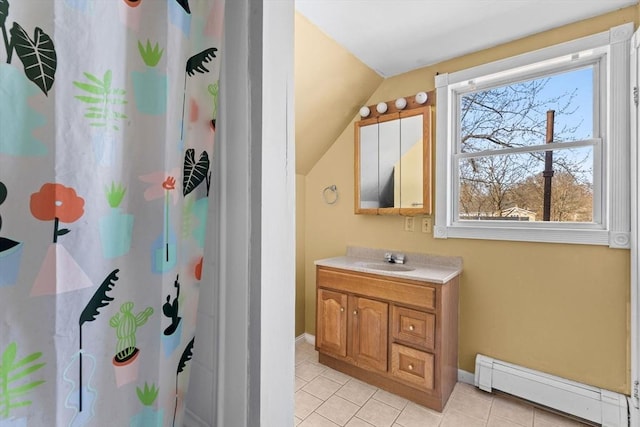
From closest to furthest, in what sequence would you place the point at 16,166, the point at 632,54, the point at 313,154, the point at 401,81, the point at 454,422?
1. the point at 16,166
2. the point at 632,54
3. the point at 454,422
4. the point at 401,81
5. the point at 313,154

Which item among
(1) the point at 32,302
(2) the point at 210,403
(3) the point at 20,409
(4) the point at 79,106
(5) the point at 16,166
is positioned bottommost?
(2) the point at 210,403

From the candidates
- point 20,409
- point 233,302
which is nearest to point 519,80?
point 233,302

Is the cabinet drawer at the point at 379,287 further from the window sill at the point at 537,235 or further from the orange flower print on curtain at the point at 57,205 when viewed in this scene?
the orange flower print on curtain at the point at 57,205

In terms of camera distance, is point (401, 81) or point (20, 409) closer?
point (20, 409)

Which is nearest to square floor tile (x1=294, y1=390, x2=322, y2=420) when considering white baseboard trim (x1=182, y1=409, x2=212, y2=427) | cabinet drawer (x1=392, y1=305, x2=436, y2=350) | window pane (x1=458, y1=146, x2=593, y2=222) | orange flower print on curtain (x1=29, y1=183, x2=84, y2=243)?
cabinet drawer (x1=392, y1=305, x2=436, y2=350)

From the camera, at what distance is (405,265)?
2402 millimetres

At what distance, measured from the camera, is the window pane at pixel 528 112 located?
6.25 feet

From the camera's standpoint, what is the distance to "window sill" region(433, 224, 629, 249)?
1.72 m

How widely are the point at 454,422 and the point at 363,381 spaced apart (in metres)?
0.67

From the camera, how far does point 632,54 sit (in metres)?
1.62

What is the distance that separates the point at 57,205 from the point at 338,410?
2034mm

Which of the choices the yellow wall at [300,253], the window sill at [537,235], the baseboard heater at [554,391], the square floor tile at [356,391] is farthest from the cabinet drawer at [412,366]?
the yellow wall at [300,253]

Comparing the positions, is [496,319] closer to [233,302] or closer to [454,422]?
[454,422]

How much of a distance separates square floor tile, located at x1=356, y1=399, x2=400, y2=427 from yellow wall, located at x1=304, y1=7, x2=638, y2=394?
0.73m
